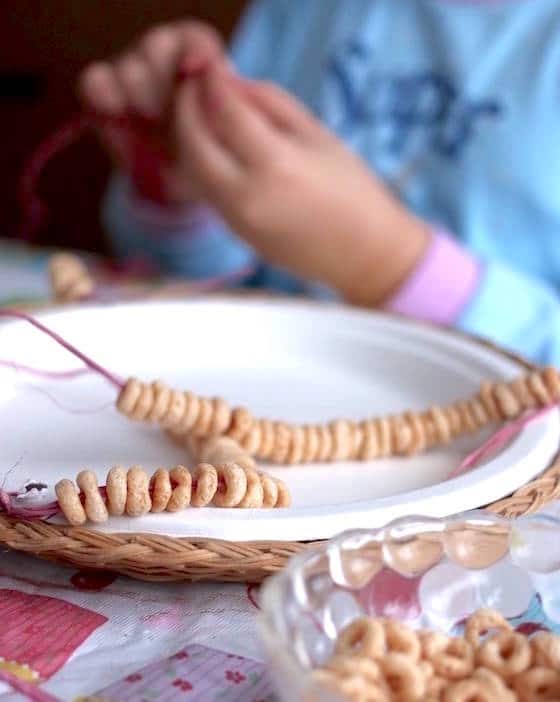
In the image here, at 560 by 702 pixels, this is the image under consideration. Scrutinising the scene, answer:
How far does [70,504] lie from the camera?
26cm

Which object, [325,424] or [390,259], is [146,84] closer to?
[390,259]

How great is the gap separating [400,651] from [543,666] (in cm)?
3

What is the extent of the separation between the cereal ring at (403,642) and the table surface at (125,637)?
18mm

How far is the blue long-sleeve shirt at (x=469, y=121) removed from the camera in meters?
0.61

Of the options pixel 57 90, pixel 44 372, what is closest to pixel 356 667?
pixel 44 372

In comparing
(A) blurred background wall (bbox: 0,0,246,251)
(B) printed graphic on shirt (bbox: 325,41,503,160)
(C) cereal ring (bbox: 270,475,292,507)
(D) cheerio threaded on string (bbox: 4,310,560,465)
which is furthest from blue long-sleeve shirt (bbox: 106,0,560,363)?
(A) blurred background wall (bbox: 0,0,246,251)

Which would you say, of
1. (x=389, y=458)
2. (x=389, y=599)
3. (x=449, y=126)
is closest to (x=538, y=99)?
(x=449, y=126)

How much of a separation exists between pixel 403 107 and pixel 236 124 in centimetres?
19

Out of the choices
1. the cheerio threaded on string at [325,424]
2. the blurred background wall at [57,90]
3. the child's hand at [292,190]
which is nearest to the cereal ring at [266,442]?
the cheerio threaded on string at [325,424]

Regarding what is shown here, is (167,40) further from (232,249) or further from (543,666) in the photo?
(543,666)

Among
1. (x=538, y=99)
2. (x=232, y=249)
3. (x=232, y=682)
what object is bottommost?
(x=232, y=249)

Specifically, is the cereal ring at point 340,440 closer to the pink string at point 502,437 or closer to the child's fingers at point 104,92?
the pink string at point 502,437

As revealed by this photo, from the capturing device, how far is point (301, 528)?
0.26m

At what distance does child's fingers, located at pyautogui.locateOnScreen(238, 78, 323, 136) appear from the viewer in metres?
0.59
